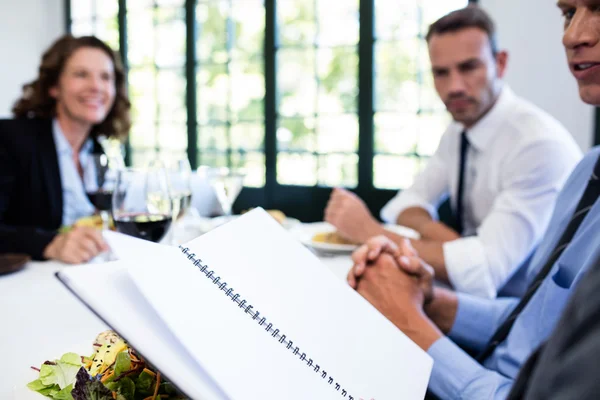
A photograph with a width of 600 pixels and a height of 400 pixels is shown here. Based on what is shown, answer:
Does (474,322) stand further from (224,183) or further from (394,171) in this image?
(394,171)

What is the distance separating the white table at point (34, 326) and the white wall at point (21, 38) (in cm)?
454

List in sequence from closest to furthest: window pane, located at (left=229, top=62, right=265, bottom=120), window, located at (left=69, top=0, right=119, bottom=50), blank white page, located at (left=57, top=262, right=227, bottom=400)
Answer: blank white page, located at (left=57, top=262, right=227, bottom=400), window pane, located at (left=229, top=62, right=265, bottom=120), window, located at (left=69, top=0, right=119, bottom=50)

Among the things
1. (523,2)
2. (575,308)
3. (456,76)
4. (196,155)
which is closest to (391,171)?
(523,2)

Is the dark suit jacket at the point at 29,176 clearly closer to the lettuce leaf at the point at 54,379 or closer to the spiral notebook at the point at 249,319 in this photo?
the lettuce leaf at the point at 54,379

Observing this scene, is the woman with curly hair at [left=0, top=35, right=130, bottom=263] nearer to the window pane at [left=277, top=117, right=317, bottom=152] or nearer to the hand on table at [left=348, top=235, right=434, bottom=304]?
the hand on table at [left=348, top=235, right=434, bottom=304]

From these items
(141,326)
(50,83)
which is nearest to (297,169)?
(50,83)

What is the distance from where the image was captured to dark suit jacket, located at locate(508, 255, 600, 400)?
0.15 m

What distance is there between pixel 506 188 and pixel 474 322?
2.06ft

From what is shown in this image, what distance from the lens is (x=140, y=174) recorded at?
1.07 m

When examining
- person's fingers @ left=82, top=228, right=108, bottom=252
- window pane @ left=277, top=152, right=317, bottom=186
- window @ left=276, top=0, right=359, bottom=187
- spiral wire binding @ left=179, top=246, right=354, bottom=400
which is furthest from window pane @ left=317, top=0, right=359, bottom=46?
spiral wire binding @ left=179, top=246, right=354, bottom=400

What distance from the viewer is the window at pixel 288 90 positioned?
4.02 metres

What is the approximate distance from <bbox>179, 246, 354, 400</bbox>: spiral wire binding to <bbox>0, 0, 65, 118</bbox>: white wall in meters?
5.34

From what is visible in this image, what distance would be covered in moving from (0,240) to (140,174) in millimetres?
635

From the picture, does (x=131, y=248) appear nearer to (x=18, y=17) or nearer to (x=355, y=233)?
(x=355, y=233)
